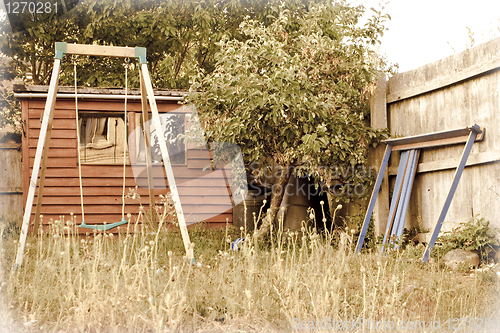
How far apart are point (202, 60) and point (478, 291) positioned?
1175 cm

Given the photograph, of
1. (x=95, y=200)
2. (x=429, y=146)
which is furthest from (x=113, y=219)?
(x=429, y=146)

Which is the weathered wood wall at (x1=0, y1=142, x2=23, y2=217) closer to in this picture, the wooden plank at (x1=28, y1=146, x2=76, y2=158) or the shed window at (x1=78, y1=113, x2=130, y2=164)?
the wooden plank at (x1=28, y1=146, x2=76, y2=158)

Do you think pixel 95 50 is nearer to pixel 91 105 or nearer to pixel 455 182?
pixel 91 105

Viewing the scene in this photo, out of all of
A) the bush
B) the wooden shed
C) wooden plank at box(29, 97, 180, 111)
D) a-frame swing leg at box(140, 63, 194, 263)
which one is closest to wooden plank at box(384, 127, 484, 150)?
the bush

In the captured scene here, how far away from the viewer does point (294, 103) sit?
5.10 metres

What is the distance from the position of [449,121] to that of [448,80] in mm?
460

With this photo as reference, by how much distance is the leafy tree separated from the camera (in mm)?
5207

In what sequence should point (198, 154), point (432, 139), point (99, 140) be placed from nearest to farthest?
1. point (432, 139)
2. point (99, 140)
3. point (198, 154)

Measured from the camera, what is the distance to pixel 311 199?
21.8ft

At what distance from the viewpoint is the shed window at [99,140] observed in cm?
781

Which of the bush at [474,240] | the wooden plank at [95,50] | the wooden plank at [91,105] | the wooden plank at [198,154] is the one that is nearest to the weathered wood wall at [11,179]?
the wooden plank at [91,105]

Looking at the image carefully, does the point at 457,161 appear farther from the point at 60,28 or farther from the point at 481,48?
the point at 60,28

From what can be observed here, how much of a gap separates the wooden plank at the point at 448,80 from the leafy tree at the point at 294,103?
40 cm

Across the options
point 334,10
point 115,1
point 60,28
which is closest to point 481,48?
point 334,10
